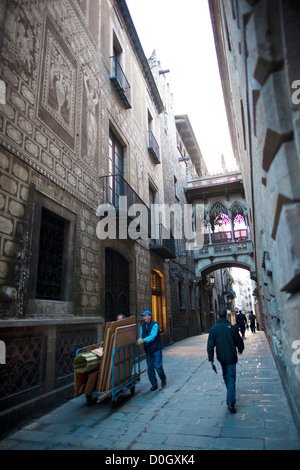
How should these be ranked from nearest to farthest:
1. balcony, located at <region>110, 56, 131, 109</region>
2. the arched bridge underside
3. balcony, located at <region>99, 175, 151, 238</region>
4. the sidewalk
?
the sidewalk
balcony, located at <region>99, 175, 151, 238</region>
balcony, located at <region>110, 56, 131, 109</region>
the arched bridge underside

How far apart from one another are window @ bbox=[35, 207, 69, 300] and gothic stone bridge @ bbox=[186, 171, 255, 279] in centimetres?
1696

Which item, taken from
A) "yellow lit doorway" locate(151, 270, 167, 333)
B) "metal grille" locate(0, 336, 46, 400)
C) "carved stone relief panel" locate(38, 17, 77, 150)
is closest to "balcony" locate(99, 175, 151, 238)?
"carved stone relief panel" locate(38, 17, 77, 150)

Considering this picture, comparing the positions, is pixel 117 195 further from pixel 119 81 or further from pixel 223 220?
pixel 223 220

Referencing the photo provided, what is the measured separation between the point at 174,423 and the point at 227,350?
1.28 m

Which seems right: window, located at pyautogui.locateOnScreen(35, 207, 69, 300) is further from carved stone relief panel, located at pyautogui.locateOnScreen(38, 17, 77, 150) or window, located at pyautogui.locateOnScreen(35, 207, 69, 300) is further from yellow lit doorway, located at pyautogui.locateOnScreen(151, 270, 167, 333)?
yellow lit doorway, located at pyautogui.locateOnScreen(151, 270, 167, 333)

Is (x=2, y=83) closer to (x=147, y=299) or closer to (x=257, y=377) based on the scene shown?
(x=257, y=377)

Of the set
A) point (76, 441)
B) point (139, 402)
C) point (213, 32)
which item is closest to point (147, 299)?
point (139, 402)

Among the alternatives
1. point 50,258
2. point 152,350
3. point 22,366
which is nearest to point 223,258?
point 152,350

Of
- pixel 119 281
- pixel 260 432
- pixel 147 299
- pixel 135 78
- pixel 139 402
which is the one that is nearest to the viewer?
pixel 260 432

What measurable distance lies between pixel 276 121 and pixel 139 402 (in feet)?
16.1

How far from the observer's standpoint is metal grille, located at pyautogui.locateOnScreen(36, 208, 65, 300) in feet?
17.3

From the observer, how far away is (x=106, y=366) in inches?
182

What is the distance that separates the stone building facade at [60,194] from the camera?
4398mm

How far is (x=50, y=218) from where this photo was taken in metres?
5.72
